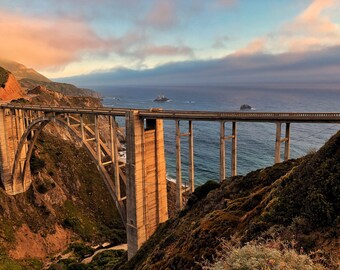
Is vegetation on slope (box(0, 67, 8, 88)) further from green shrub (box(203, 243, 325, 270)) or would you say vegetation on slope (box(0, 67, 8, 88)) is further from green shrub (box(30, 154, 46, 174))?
green shrub (box(203, 243, 325, 270))

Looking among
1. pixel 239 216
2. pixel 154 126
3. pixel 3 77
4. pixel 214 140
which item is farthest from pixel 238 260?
pixel 3 77

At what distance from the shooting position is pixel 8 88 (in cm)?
8062

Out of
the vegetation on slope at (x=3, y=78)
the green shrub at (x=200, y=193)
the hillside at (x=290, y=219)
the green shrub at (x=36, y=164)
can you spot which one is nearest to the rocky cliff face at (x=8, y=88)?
the vegetation on slope at (x=3, y=78)

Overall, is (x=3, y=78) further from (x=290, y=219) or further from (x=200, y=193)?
(x=290, y=219)

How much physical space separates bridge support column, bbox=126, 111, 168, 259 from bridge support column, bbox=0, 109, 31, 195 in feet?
89.6

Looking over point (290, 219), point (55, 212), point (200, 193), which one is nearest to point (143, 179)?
point (200, 193)

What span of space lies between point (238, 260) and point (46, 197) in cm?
4878

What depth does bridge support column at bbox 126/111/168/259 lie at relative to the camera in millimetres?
25453

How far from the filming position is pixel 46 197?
48062 millimetres

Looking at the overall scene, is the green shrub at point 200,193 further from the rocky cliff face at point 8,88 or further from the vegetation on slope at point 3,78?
the vegetation on slope at point 3,78

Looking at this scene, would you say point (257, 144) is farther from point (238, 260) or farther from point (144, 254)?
point (238, 260)

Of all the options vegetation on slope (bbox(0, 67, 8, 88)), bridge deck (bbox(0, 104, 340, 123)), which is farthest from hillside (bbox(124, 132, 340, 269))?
vegetation on slope (bbox(0, 67, 8, 88))

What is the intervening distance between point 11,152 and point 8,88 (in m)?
46.4

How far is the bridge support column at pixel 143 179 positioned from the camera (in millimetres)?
25453
